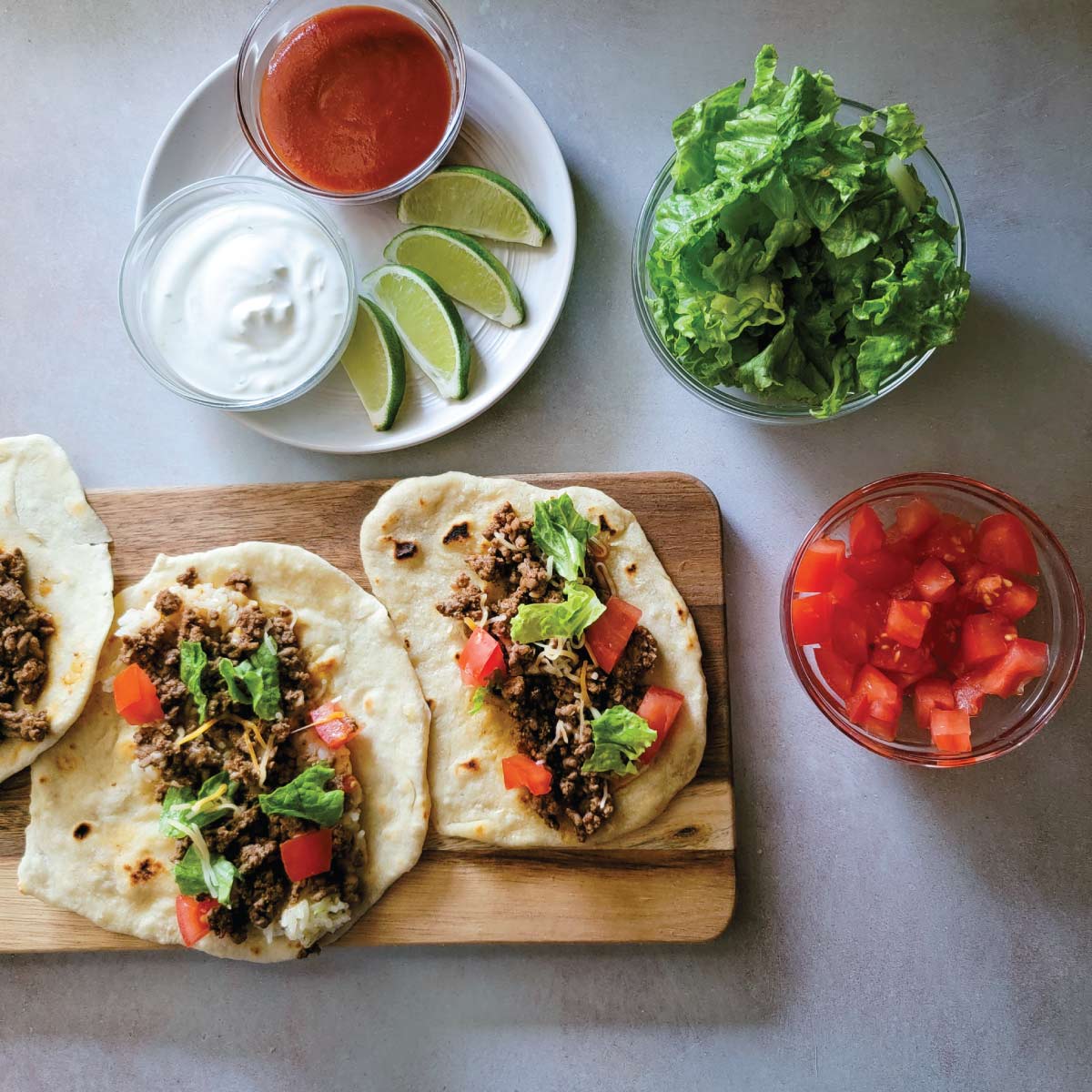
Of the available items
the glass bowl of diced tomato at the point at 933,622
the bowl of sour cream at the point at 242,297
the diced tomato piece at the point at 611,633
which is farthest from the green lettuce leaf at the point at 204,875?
the glass bowl of diced tomato at the point at 933,622

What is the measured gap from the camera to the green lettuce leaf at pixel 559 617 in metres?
2.95

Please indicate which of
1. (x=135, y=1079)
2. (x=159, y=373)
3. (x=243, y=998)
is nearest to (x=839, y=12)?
(x=159, y=373)

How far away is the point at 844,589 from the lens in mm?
3023

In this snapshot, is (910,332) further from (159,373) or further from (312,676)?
(159,373)

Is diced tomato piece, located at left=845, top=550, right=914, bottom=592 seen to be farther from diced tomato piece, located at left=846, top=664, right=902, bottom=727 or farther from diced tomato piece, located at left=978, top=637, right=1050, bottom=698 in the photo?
diced tomato piece, located at left=978, top=637, right=1050, bottom=698

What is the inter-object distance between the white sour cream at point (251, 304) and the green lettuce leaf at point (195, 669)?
0.81 m

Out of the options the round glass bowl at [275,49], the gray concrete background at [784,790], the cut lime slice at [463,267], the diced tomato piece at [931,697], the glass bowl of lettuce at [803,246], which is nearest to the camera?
the glass bowl of lettuce at [803,246]

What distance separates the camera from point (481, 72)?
322 centimetres

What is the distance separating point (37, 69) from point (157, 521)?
5.81 feet

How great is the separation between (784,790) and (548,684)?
937 mm

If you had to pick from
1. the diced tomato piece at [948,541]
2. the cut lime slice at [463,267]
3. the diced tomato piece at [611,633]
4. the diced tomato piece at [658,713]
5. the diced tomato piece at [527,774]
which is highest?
the cut lime slice at [463,267]

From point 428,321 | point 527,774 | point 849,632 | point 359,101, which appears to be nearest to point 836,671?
point 849,632

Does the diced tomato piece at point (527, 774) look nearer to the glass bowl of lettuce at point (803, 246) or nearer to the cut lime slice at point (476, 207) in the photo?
the glass bowl of lettuce at point (803, 246)

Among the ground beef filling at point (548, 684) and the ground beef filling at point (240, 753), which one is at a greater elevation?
the ground beef filling at point (548, 684)
